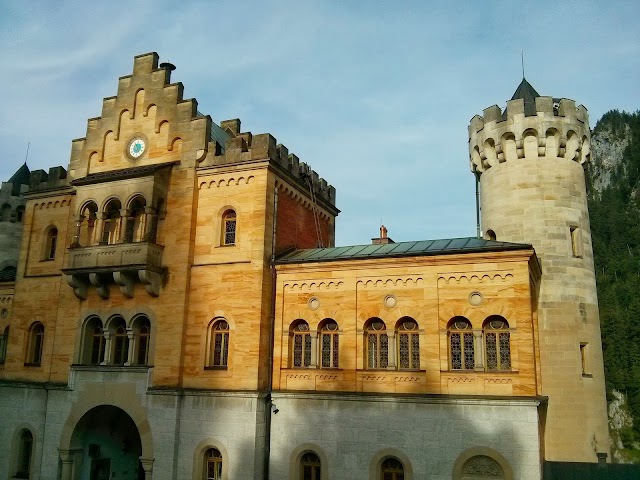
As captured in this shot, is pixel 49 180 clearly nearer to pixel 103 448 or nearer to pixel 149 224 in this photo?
pixel 149 224

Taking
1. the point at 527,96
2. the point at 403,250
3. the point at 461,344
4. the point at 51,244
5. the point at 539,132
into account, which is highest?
the point at 527,96

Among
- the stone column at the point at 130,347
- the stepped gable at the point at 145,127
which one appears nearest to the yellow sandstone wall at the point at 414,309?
the stone column at the point at 130,347

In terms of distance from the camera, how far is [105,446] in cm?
2402

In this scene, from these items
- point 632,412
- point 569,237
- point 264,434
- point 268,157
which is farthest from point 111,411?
point 632,412

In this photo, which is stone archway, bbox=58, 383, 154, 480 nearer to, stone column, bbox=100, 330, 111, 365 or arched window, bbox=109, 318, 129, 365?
stone column, bbox=100, 330, 111, 365

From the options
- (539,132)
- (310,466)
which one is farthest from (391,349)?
(539,132)

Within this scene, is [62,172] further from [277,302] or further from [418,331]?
[418,331]

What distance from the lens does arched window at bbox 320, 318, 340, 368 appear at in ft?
66.6

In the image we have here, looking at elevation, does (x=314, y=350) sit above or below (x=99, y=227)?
below

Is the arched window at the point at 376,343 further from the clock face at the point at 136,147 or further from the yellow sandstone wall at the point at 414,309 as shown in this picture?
the clock face at the point at 136,147

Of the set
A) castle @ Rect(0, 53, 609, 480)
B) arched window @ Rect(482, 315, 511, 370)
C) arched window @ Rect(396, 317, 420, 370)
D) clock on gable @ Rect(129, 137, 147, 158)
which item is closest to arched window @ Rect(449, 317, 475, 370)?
castle @ Rect(0, 53, 609, 480)

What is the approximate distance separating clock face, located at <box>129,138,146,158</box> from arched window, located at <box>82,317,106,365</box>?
7.11 m

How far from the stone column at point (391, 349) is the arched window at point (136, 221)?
34.1 ft

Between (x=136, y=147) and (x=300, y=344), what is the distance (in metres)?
11.2
